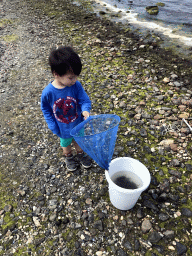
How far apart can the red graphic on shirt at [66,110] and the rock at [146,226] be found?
6.99ft

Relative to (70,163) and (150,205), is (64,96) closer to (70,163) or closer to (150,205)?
(70,163)

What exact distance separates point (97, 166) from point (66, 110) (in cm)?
151

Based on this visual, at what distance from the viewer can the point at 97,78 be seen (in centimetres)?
651

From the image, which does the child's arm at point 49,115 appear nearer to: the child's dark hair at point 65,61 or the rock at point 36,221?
the child's dark hair at point 65,61

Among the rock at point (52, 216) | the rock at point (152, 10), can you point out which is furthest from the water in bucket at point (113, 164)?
the rock at point (152, 10)

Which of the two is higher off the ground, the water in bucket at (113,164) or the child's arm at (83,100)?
the child's arm at (83,100)

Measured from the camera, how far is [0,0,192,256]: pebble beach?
2916 mm

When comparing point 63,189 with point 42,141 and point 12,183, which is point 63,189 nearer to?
point 12,183

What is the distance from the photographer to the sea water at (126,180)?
3.04m

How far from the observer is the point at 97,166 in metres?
3.93

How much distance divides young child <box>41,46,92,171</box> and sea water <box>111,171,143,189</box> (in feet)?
3.86

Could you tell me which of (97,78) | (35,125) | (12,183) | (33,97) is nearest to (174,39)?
→ (97,78)

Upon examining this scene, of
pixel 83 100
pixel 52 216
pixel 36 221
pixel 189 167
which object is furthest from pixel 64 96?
pixel 189 167

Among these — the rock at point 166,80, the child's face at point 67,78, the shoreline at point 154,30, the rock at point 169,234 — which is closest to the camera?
the child's face at point 67,78
